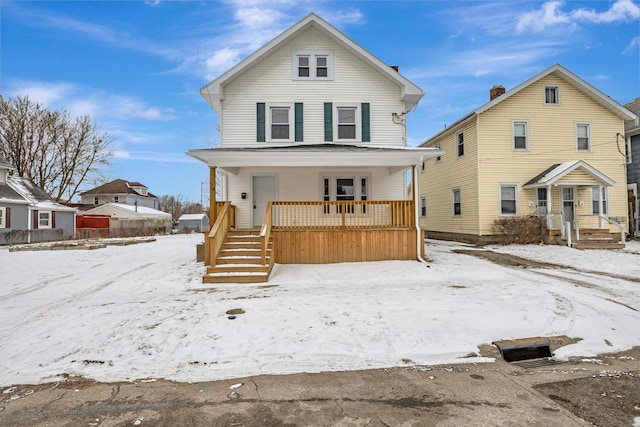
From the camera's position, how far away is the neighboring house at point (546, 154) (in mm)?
15242

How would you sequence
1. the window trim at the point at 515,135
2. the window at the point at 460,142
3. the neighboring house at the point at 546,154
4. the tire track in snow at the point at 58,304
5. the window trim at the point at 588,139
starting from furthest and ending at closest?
the window at the point at 460,142, the window trim at the point at 588,139, the window trim at the point at 515,135, the neighboring house at the point at 546,154, the tire track in snow at the point at 58,304

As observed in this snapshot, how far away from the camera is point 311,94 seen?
1263 centimetres

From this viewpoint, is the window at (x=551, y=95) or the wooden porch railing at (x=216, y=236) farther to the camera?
the window at (x=551, y=95)

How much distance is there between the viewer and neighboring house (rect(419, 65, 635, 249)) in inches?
600

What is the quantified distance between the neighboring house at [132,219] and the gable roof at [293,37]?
20326mm

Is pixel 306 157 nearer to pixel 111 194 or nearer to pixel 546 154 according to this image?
pixel 546 154

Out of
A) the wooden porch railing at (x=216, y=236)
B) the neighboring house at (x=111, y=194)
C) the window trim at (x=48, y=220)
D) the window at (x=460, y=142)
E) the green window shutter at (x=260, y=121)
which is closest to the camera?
the wooden porch railing at (x=216, y=236)

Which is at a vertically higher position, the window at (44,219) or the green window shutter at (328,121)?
the green window shutter at (328,121)

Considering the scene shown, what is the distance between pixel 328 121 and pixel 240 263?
21.9 feet

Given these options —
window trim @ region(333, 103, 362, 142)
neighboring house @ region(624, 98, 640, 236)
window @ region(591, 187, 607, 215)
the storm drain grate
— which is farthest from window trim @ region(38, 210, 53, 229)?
neighboring house @ region(624, 98, 640, 236)

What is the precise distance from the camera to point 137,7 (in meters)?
13.0

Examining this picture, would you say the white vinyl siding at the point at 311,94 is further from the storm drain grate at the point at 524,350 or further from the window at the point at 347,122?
the storm drain grate at the point at 524,350

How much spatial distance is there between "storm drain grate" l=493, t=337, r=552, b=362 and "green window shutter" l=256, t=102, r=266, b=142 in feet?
33.8

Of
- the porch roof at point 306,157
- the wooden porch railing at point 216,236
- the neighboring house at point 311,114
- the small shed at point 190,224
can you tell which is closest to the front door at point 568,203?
the neighboring house at point 311,114
